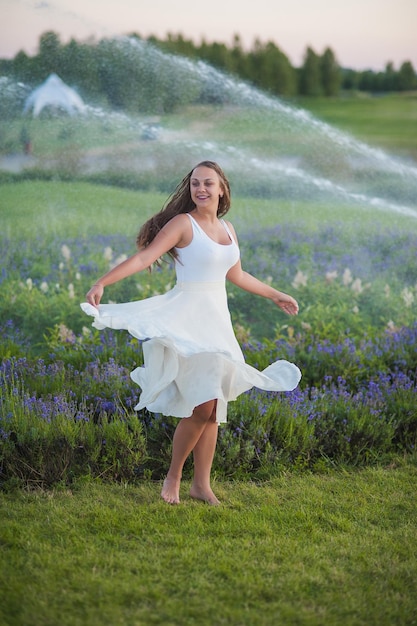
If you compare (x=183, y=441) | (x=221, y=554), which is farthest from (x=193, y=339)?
(x=221, y=554)

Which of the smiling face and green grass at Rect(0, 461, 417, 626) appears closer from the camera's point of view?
green grass at Rect(0, 461, 417, 626)

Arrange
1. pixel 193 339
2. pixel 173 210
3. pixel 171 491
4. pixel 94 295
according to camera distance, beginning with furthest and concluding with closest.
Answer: pixel 173 210 < pixel 171 491 < pixel 193 339 < pixel 94 295

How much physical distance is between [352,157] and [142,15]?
8.10ft

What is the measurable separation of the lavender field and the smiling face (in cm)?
111

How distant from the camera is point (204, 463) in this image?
3891mm

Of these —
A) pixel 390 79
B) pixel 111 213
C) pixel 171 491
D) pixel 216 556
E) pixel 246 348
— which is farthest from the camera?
pixel 390 79

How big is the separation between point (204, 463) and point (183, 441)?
163 millimetres

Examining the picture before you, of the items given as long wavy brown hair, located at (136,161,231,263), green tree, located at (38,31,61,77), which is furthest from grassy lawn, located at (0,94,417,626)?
green tree, located at (38,31,61,77)

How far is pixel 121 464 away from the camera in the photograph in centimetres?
414

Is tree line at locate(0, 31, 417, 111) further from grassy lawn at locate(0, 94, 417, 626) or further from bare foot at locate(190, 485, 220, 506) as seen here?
bare foot at locate(190, 485, 220, 506)

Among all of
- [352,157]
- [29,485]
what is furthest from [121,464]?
[352,157]

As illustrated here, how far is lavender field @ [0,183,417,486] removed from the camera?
4.15 meters

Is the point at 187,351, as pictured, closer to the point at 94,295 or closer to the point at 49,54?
the point at 94,295

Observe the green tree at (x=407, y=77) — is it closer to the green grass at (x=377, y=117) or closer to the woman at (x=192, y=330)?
the green grass at (x=377, y=117)
